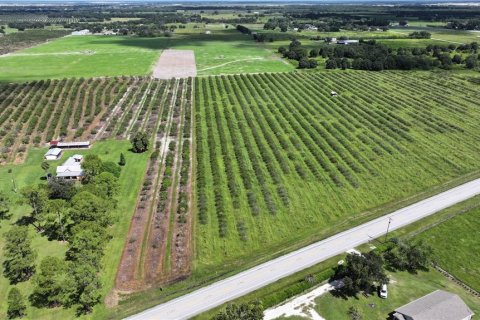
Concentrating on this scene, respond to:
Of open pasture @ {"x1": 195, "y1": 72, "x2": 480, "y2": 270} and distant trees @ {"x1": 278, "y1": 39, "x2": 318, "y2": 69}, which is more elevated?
distant trees @ {"x1": 278, "y1": 39, "x2": 318, "y2": 69}

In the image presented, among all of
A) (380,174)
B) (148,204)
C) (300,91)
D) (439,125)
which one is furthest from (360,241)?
(300,91)

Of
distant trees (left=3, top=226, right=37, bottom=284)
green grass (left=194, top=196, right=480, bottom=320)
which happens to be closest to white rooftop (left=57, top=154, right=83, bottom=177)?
distant trees (left=3, top=226, right=37, bottom=284)

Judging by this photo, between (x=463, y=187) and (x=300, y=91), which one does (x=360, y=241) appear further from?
(x=300, y=91)

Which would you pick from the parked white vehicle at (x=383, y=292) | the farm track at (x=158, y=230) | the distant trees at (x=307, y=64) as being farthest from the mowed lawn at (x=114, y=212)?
the distant trees at (x=307, y=64)

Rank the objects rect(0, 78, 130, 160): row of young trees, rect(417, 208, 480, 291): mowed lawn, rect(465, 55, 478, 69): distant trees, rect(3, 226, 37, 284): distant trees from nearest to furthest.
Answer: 1. rect(3, 226, 37, 284): distant trees
2. rect(417, 208, 480, 291): mowed lawn
3. rect(0, 78, 130, 160): row of young trees
4. rect(465, 55, 478, 69): distant trees

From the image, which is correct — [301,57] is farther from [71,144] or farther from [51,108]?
[71,144]

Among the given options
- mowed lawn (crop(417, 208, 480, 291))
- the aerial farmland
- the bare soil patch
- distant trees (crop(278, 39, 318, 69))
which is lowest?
mowed lawn (crop(417, 208, 480, 291))

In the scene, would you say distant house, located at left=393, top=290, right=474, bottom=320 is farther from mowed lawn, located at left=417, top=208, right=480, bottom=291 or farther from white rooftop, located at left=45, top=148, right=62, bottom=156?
white rooftop, located at left=45, top=148, right=62, bottom=156
